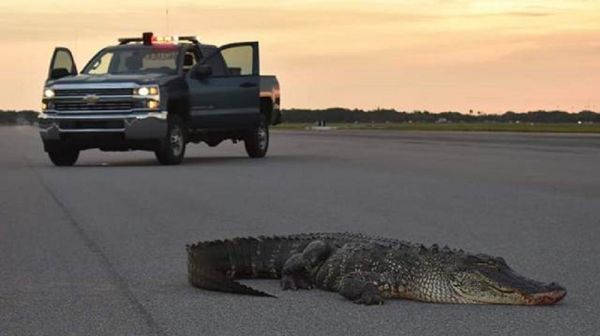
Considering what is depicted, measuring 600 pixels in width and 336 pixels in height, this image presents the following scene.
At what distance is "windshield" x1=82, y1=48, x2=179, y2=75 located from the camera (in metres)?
23.9

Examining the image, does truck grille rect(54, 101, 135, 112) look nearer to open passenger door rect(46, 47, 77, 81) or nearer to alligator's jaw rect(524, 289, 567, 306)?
open passenger door rect(46, 47, 77, 81)

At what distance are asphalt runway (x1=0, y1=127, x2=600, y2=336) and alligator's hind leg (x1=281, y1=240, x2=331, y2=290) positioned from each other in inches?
3.1

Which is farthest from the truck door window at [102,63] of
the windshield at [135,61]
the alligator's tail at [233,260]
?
the alligator's tail at [233,260]

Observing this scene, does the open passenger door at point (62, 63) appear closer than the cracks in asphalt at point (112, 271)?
No

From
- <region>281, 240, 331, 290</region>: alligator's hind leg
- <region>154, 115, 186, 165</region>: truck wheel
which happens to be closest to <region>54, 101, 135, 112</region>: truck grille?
<region>154, 115, 186, 165</region>: truck wheel

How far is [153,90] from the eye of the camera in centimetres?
2262

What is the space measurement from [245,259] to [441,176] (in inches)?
486

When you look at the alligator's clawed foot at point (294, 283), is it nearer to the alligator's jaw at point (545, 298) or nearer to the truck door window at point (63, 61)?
the alligator's jaw at point (545, 298)

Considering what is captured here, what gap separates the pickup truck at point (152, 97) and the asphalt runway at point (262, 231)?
2.55 ft

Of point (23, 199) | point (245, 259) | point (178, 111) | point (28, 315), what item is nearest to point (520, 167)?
point (178, 111)

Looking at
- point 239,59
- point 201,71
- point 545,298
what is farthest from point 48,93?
point 545,298

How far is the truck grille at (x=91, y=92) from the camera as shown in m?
22.6

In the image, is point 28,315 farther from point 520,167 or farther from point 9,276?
point 520,167

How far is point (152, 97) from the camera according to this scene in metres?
22.7
